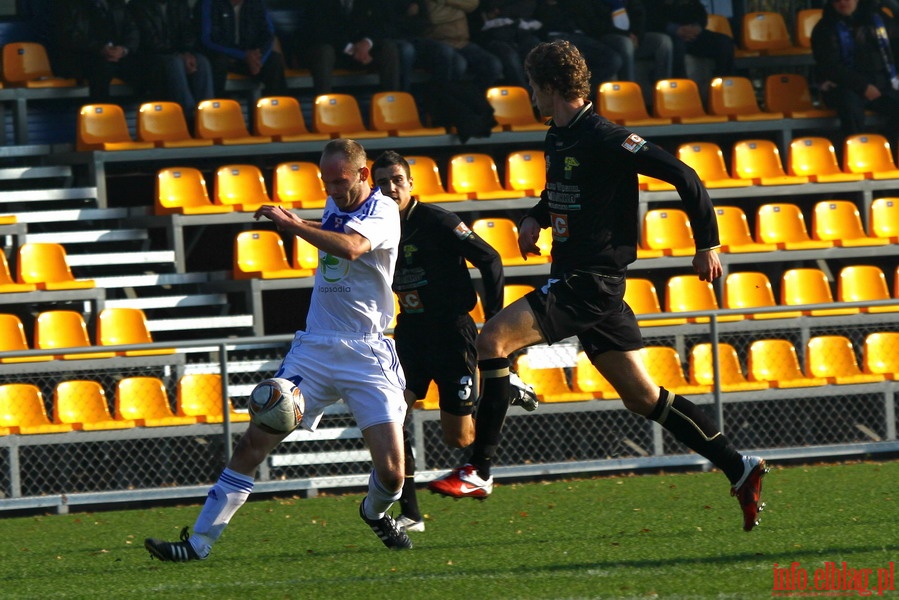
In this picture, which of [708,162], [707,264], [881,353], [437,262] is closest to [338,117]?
[708,162]

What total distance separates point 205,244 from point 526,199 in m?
3.19

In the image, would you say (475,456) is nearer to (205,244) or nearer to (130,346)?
(130,346)

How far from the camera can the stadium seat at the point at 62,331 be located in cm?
1095

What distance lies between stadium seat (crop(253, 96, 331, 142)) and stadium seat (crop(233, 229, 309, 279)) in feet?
6.42

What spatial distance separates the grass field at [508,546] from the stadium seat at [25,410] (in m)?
0.68

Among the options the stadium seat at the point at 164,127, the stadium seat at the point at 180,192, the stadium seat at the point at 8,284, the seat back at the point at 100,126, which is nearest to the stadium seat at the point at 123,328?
the stadium seat at the point at 8,284

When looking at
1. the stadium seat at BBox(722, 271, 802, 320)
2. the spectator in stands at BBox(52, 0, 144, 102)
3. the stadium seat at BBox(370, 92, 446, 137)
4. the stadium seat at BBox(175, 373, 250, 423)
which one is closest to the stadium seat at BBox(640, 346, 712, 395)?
the stadium seat at BBox(722, 271, 802, 320)

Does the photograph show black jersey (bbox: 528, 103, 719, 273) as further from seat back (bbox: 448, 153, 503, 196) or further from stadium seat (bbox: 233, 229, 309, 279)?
seat back (bbox: 448, 153, 503, 196)

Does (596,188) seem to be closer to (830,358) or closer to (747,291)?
(830,358)

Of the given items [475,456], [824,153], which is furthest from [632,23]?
[475,456]

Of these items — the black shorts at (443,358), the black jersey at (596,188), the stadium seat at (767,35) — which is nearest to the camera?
the black jersey at (596,188)

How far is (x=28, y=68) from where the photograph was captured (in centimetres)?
1427

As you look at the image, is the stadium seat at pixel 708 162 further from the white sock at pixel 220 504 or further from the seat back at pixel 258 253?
the white sock at pixel 220 504

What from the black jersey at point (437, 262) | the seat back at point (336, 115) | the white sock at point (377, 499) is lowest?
the white sock at point (377, 499)
